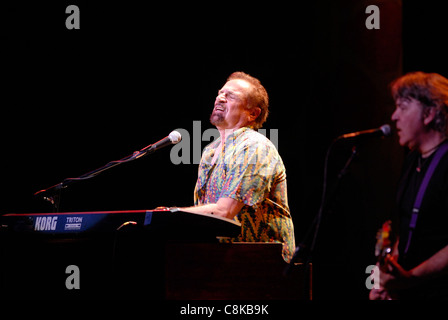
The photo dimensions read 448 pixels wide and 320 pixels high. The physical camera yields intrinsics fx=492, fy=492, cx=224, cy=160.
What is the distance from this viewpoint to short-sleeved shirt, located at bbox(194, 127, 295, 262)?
282cm

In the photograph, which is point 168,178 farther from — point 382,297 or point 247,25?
point 382,297

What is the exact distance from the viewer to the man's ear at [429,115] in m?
2.24

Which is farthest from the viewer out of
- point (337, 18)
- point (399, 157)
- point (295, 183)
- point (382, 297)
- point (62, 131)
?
point (62, 131)

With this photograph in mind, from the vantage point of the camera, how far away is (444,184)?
2.12 meters

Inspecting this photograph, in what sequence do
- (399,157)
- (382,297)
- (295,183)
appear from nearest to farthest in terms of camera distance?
(382,297), (399,157), (295,183)

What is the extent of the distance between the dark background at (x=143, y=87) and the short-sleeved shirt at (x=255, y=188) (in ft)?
3.00

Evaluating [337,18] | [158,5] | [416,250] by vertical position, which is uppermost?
[158,5]

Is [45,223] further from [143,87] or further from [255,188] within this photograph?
[143,87]

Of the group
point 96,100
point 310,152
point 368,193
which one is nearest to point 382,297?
point 368,193

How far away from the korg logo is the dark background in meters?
2.14

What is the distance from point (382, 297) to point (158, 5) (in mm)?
3442

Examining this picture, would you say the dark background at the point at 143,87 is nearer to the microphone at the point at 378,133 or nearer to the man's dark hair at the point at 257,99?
the man's dark hair at the point at 257,99

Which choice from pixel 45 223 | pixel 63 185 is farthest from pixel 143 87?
pixel 45 223

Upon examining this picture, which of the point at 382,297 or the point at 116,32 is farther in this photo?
the point at 116,32
